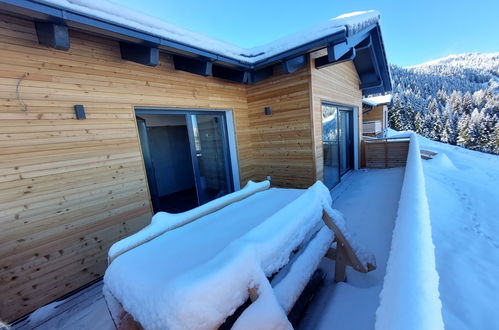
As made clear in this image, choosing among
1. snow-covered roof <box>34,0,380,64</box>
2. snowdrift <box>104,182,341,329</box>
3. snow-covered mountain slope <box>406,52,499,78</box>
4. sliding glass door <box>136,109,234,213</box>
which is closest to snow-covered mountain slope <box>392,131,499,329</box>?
snowdrift <box>104,182,341,329</box>

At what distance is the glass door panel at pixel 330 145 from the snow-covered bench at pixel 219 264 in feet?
9.85

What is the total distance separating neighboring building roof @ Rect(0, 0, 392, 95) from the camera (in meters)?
1.91

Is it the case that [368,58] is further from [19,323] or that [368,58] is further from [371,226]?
[19,323]

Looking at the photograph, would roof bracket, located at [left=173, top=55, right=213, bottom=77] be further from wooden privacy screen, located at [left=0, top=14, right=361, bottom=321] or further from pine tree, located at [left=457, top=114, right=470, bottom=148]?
pine tree, located at [left=457, top=114, right=470, bottom=148]

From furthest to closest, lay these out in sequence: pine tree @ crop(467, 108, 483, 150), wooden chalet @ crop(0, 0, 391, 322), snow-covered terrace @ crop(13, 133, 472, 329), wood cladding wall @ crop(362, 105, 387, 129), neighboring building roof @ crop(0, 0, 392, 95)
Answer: pine tree @ crop(467, 108, 483, 150) < wood cladding wall @ crop(362, 105, 387, 129) < wooden chalet @ crop(0, 0, 391, 322) < neighboring building roof @ crop(0, 0, 392, 95) < snow-covered terrace @ crop(13, 133, 472, 329)

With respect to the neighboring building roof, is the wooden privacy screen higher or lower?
lower

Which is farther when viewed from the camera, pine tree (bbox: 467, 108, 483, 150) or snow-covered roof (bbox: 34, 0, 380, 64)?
pine tree (bbox: 467, 108, 483, 150)

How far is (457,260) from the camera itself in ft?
7.30

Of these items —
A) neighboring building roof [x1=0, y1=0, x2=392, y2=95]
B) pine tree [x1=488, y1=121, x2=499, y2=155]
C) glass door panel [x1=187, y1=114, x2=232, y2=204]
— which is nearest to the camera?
neighboring building roof [x1=0, y1=0, x2=392, y2=95]

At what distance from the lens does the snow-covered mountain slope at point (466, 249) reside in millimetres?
1586

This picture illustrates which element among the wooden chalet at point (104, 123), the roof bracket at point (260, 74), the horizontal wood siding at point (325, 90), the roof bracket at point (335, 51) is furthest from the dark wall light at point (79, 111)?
the roof bracket at point (335, 51)

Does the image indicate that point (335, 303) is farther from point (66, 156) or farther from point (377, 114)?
point (377, 114)

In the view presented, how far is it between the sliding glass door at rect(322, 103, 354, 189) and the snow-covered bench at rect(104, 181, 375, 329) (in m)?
3.08

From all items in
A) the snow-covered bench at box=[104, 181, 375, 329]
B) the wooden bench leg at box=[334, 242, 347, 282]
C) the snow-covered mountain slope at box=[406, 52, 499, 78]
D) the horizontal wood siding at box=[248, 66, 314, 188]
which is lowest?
the wooden bench leg at box=[334, 242, 347, 282]
